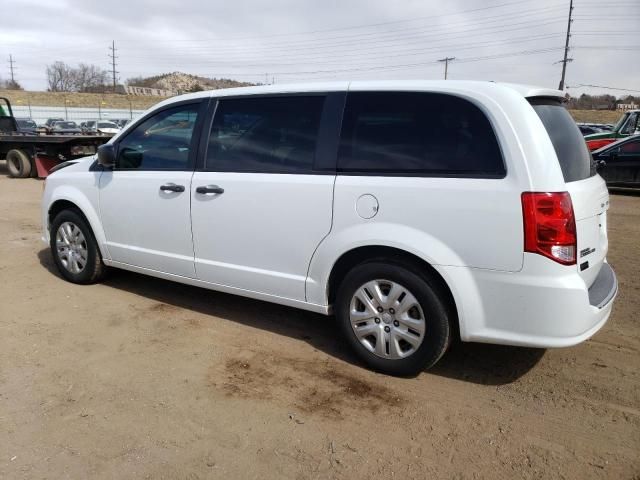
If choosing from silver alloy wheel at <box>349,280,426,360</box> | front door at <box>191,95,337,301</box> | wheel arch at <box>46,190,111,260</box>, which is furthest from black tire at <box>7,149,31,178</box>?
silver alloy wheel at <box>349,280,426,360</box>

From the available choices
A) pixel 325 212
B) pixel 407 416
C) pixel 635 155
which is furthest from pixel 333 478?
pixel 635 155

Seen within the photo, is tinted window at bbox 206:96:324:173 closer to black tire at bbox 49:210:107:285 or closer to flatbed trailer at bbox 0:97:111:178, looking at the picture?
black tire at bbox 49:210:107:285

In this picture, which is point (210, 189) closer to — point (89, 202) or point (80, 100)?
point (89, 202)

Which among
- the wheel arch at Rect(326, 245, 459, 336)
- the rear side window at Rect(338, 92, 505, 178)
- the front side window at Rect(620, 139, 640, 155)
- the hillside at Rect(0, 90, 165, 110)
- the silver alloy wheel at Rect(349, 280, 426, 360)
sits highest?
the hillside at Rect(0, 90, 165, 110)

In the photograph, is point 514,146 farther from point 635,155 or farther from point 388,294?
point 635,155

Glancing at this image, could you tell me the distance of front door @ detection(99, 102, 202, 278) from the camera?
14.0 feet

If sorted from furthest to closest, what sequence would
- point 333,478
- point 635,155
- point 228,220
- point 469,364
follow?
1. point 635,155
2. point 228,220
3. point 469,364
4. point 333,478

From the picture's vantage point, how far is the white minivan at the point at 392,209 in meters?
2.94

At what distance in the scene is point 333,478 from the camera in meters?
2.52

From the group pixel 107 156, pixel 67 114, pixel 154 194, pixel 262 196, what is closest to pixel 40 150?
pixel 107 156

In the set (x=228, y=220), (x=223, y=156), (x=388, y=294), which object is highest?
(x=223, y=156)

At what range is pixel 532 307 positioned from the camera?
2951mm

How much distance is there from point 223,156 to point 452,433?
2545 millimetres

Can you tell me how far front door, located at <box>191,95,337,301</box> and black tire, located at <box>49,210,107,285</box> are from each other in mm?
1444
